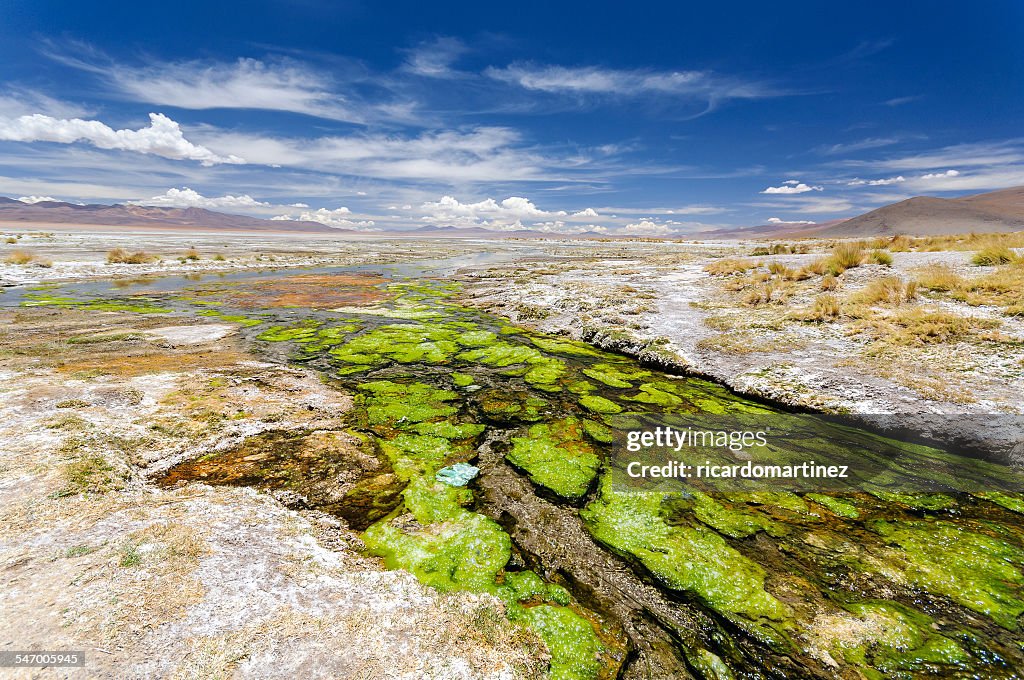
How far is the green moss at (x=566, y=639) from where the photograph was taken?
3031 millimetres

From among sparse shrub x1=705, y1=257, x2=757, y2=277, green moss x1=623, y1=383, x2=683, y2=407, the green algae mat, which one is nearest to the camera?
the green algae mat

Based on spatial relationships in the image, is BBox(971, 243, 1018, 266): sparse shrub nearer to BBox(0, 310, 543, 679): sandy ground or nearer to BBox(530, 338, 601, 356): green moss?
BBox(530, 338, 601, 356): green moss

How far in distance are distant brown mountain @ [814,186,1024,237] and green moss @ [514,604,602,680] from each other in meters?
190

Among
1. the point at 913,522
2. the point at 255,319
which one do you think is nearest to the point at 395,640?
the point at 913,522

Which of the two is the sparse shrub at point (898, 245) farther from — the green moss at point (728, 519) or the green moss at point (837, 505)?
the green moss at point (728, 519)

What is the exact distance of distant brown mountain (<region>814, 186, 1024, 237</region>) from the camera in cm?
14100

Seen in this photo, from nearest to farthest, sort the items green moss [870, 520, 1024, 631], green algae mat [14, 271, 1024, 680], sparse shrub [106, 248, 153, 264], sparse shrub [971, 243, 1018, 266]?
green algae mat [14, 271, 1024, 680] → green moss [870, 520, 1024, 631] → sparse shrub [971, 243, 1018, 266] → sparse shrub [106, 248, 153, 264]

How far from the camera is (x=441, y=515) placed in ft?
15.8

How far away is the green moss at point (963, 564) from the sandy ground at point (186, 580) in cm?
413

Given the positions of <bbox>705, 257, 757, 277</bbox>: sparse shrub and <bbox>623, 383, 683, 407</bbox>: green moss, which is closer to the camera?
<bbox>623, 383, 683, 407</bbox>: green moss

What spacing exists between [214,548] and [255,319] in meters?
13.8

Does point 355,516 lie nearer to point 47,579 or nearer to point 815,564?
point 47,579

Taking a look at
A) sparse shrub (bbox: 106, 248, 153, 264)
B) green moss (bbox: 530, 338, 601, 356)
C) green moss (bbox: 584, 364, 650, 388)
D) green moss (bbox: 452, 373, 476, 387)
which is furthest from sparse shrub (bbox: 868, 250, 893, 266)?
sparse shrub (bbox: 106, 248, 153, 264)

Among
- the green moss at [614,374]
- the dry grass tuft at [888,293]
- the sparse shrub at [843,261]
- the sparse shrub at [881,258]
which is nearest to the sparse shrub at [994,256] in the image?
the sparse shrub at [881,258]
